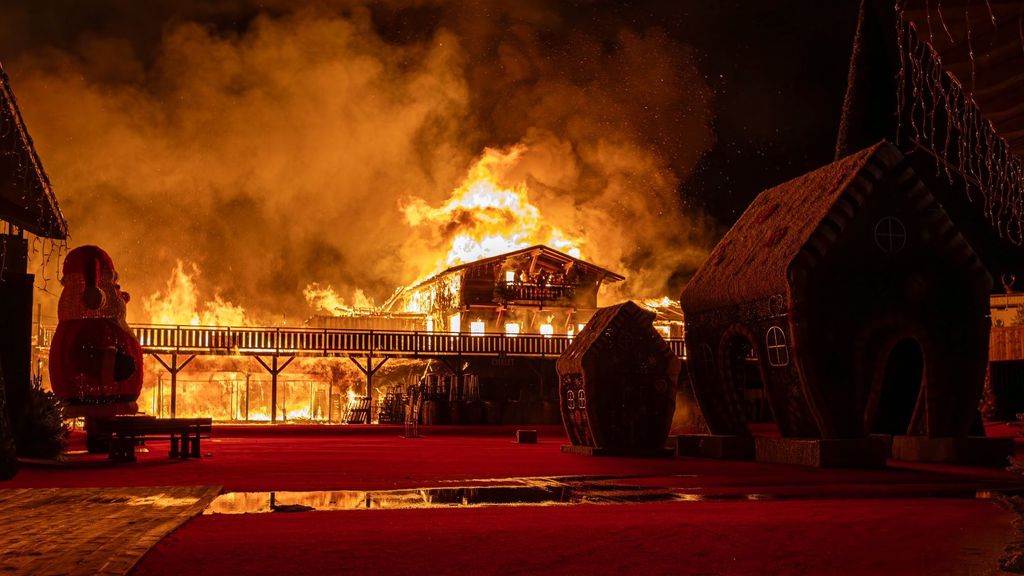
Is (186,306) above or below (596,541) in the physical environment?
above

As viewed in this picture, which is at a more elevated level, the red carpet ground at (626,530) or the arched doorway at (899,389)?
the arched doorway at (899,389)

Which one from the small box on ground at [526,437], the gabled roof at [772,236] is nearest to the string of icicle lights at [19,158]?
the gabled roof at [772,236]

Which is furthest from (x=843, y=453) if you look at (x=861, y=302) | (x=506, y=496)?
(x=506, y=496)

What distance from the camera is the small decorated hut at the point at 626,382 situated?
17.7 m

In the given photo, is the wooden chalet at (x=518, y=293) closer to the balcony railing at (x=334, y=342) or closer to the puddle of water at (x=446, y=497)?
the balcony railing at (x=334, y=342)

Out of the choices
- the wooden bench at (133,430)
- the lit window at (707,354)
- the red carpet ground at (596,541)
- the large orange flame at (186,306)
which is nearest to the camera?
the red carpet ground at (596,541)

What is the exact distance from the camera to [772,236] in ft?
54.8

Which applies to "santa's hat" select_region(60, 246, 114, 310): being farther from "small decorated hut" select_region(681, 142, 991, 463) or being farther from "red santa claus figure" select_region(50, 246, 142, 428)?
"small decorated hut" select_region(681, 142, 991, 463)

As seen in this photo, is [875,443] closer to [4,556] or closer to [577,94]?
[4,556]

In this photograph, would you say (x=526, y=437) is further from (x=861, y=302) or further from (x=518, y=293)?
(x=518, y=293)

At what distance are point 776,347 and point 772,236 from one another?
2061mm

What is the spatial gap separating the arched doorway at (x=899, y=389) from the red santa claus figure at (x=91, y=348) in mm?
13334

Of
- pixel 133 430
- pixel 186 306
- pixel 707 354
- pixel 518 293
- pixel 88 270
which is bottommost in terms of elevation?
pixel 133 430

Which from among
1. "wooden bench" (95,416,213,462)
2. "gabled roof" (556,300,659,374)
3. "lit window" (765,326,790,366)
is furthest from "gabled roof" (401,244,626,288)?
"lit window" (765,326,790,366)
